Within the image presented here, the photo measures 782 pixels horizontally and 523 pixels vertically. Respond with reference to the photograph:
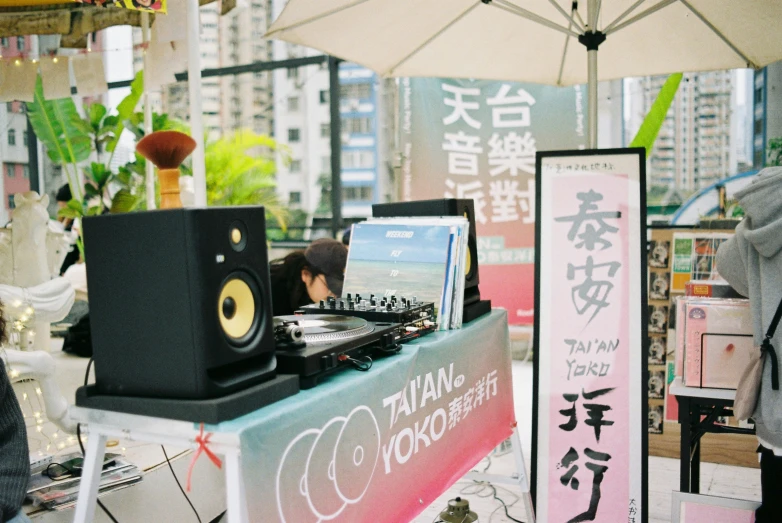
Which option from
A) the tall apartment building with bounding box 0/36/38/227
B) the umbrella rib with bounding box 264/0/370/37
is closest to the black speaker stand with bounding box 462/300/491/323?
the umbrella rib with bounding box 264/0/370/37

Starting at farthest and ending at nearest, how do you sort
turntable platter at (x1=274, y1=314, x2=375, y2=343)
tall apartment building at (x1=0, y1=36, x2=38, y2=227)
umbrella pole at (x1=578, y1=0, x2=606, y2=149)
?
tall apartment building at (x1=0, y1=36, x2=38, y2=227) → umbrella pole at (x1=578, y1=0, x2=606, y2=149) → turntable platter at (x1=274, y1=314, x2=375, y2=343)

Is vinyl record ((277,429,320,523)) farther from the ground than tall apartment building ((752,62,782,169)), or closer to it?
closer to it

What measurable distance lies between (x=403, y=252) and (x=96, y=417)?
40.4 inches

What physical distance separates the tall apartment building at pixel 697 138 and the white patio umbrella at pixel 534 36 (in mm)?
1554

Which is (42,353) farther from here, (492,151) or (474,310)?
(492,151)

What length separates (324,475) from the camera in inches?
51.5

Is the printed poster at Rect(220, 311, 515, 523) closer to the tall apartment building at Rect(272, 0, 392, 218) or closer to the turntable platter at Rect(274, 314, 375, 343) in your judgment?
the turntable platter at Rect(274, 314, 375, 343)

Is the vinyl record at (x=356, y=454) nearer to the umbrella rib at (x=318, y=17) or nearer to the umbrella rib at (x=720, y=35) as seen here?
the umbrella rib at (x=318, y=17)

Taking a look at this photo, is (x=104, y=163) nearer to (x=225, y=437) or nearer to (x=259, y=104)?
(x=259, y=104)

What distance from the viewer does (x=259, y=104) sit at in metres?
6.35

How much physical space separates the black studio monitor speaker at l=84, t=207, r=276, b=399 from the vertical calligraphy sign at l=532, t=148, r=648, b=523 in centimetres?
140

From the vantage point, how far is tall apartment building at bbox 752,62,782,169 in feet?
14.3

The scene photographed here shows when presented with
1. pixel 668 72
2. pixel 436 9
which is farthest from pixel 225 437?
pixel 668 72

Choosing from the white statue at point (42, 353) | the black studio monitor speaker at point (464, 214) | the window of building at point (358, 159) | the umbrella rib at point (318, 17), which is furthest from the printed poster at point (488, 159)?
the white statue at point (42, 353)
